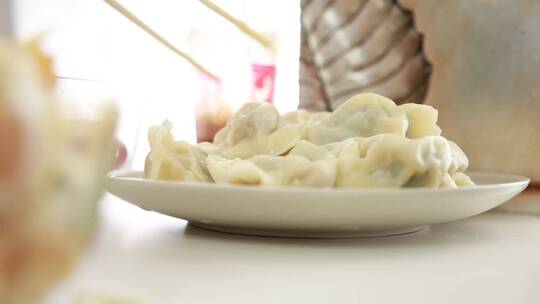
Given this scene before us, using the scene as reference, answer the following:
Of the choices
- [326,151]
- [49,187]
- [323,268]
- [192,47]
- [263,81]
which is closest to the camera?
[49,187]

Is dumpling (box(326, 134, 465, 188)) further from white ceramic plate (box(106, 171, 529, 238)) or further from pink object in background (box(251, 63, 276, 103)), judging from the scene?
pink object in background (box(251, 63, 276, 103))

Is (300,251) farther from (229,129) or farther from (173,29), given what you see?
(173,29)

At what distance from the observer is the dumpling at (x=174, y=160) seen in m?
0.52

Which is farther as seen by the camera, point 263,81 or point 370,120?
point 263,81

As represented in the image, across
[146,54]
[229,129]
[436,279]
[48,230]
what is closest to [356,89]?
[229,129]

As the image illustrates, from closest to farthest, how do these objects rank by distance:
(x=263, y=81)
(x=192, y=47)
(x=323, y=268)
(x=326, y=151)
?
(x=323, y=268) → (x=326, y=151) → (x=263, y=81) → (x=192, y=47)

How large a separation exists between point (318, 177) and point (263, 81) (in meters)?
0.89

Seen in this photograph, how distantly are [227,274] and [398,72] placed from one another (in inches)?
20.8

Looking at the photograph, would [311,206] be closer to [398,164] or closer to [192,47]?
[398,164]

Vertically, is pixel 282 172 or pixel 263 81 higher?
pixel 263 81

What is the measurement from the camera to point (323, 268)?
0.37m

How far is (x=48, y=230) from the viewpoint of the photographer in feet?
0.40

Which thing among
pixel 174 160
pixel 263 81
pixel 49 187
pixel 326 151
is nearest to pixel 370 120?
pixel 326 151

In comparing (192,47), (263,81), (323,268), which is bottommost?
(323,268)
